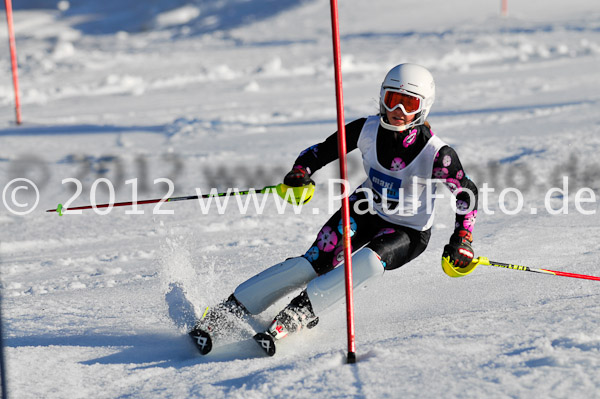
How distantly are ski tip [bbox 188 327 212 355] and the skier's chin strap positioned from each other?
474mm

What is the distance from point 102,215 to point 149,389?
3436 mm

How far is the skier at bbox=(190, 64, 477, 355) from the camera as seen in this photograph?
310 cm

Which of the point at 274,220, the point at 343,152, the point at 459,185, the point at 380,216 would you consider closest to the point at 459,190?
the point at 459,185

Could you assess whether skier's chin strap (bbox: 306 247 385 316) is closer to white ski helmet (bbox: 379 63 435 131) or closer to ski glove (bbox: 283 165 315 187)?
ski glove (bbox: 283 165 315 187)

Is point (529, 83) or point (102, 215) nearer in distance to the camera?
point (102, 215)

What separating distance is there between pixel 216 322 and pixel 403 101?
1283mm

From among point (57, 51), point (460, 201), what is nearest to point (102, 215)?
point (460, 201)

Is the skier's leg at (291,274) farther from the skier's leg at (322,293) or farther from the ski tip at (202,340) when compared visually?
the ski tip at (202,340)

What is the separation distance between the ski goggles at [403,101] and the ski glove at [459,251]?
584mm

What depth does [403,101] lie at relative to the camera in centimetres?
314

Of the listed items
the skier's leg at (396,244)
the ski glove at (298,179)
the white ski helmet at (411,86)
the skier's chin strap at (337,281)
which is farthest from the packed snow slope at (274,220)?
the white ski helmet at (411,86)

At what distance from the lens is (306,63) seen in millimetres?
13031

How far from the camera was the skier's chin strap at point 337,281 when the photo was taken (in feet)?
10.1

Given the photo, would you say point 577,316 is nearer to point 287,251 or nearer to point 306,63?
point 287,251
